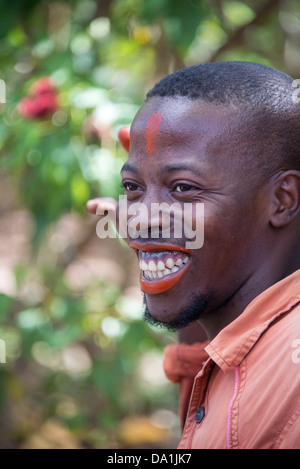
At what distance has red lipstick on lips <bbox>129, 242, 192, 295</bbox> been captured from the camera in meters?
1.82

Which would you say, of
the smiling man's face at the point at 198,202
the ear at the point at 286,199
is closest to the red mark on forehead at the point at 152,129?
the smiling man's face at the point at 198,202

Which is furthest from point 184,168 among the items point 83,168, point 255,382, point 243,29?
point 243,29

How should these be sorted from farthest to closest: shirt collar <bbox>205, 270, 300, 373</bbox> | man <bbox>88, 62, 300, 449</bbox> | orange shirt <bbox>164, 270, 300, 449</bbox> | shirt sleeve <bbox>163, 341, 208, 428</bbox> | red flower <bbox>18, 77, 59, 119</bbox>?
1. red flower <bbox>18, 77, 59, 119</bbox>
2. shirt sleeve <bbox>163, 341, 208, 428</bbox>
3. man <bbox>88, 62, 300, 449</bbox>
4. shirt collar <bbox>205, 270, 300, 373</bbox>
5. orange shirt <bbox>164, 270, 300, 449</bbox>

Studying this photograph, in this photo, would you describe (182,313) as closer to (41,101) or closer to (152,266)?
(152,266)

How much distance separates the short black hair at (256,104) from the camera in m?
1.80

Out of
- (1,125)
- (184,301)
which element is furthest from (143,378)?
(184,301)

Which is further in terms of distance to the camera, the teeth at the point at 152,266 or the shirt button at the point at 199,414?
the teeth at the point at 152,266

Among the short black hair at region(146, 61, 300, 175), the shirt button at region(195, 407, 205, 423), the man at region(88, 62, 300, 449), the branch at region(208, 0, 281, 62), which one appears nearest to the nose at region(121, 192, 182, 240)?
the man at region(88, 62, 300, 449)

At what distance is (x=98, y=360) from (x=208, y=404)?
200 centimetres

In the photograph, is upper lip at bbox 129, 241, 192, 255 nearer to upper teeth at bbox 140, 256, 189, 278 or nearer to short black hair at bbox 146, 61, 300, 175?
upper teeth at bbox 140, 256, 189, 278

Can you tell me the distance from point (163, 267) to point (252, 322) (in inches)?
11.7

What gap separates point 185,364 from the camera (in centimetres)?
228

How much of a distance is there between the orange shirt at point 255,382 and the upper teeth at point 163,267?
0.75 ft

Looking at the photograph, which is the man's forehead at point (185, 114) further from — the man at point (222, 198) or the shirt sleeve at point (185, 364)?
the shirt sleeve at point (185, 364)
